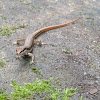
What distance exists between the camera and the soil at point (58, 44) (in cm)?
402

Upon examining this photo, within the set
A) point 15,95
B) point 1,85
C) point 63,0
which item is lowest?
point 1,85

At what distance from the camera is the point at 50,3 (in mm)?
7391

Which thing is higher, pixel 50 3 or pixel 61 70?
pixel 50 3

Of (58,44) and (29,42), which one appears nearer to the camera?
(29,42)

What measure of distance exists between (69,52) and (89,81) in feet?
3.65

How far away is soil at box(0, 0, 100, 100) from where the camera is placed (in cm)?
402

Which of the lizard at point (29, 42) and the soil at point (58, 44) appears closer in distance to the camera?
the soil at point (58, 44)

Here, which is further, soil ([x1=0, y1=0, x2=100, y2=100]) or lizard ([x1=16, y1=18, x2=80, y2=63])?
lizard ([x1=16, y1=18, x2=80, y2=63])

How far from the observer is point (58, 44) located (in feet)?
16.9

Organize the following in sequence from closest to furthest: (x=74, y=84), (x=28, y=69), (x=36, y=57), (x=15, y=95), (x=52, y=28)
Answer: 1. (x=15, y=95)
2. (x=74, y=84)
3. (x=28, y=69)
4. (x=36, y=57)
5. (x=52, y=28)

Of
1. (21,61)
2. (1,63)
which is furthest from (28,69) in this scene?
(1,63)

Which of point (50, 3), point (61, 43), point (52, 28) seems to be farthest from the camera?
point (50, 3)

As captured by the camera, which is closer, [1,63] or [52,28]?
[1,63]

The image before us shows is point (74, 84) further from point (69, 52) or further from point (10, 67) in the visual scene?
point (10, 67)
